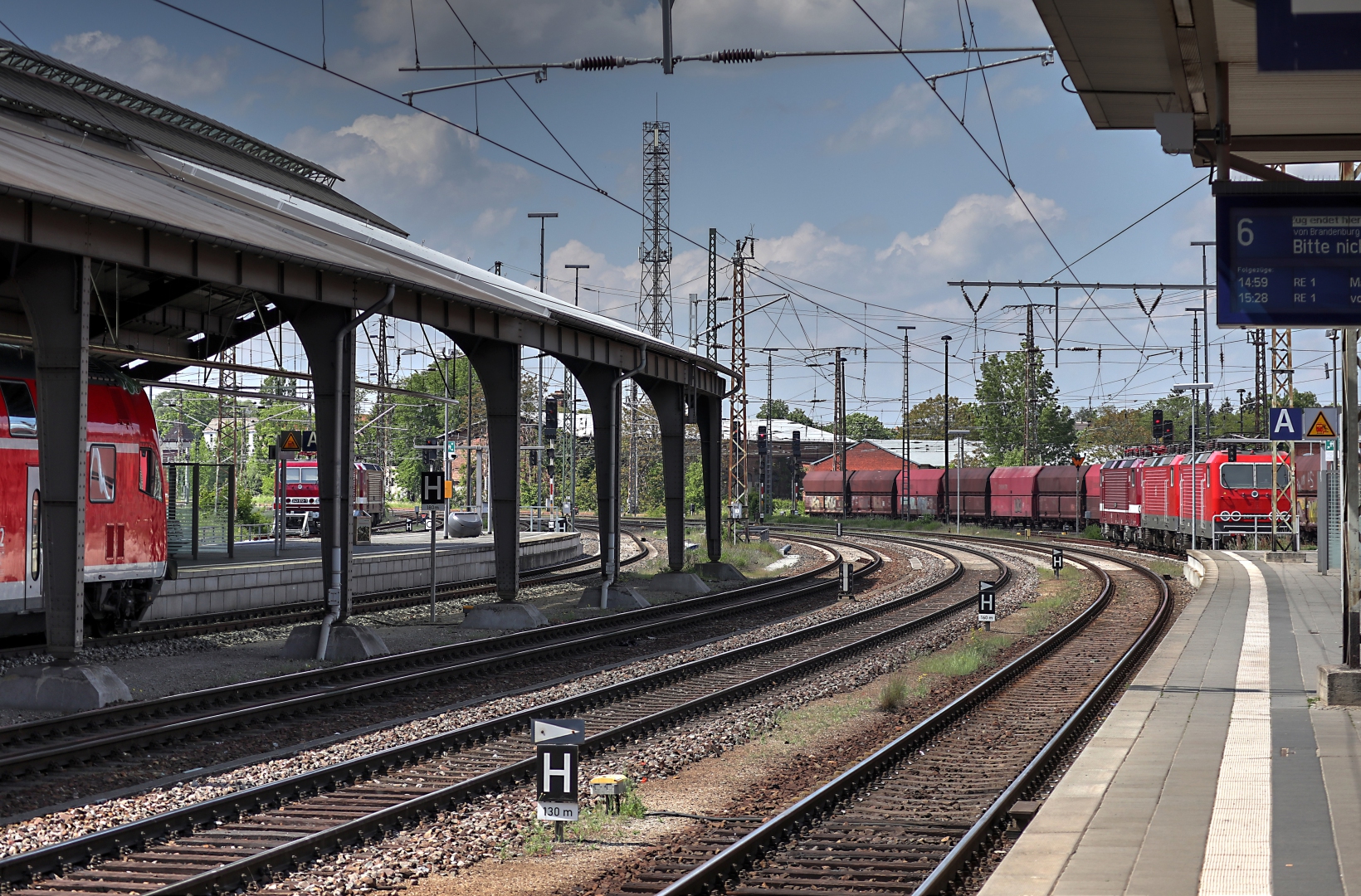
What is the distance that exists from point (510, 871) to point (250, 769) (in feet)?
12.8

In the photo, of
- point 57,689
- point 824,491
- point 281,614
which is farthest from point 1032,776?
point 824,491

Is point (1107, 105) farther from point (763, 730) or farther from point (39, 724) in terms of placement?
point (39, 724)

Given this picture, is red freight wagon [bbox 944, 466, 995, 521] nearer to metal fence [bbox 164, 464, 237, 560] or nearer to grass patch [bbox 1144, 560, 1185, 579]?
grass patch [bbox 1144, 560, 1185, 579]

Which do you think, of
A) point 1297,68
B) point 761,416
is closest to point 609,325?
point 1297,68

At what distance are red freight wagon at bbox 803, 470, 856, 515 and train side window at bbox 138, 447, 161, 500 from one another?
60.8 metres

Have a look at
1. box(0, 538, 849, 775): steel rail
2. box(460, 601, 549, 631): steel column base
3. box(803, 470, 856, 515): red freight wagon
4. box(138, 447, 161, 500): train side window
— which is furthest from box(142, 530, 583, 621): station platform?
box(803, 470, 856, 515): red freight wagon

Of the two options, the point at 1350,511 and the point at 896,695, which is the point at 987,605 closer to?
the point at 896,695

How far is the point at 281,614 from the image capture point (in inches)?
1000

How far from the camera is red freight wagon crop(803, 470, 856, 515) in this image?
80625 mm

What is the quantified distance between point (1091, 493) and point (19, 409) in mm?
51235

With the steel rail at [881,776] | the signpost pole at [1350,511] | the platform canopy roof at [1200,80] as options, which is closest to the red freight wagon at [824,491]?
the steel rail at [881,776]

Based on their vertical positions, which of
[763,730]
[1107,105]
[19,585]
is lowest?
[763,730]

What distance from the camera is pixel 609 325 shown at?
29438mm

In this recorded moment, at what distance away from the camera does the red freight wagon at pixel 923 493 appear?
72188mm
